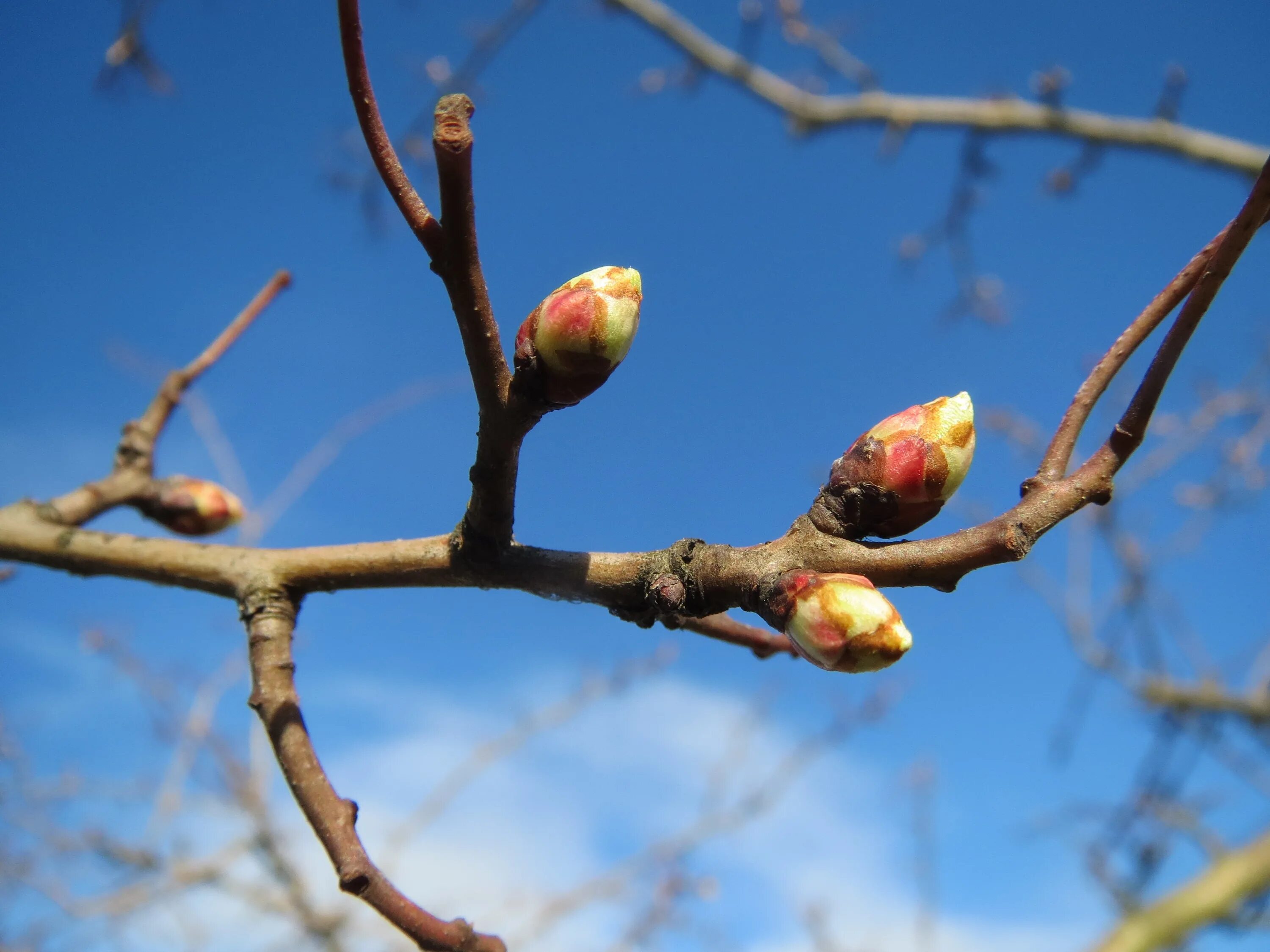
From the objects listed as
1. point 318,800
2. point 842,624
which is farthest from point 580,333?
point 318,800

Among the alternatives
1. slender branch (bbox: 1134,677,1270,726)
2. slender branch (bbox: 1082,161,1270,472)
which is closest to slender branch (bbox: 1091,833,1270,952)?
slender branch (bbox: 1134,677,1270,726)

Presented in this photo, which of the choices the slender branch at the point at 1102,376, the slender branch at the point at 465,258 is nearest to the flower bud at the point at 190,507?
the slender branch at the point at 465,258

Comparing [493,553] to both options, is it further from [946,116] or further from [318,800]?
[946,116]

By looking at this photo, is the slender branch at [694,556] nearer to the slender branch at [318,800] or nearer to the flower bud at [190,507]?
the slender branch at [318,800]

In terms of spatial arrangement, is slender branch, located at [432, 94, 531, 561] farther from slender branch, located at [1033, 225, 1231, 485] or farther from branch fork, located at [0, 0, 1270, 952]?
slender branch, located at [1033, 225, 1231, 485]

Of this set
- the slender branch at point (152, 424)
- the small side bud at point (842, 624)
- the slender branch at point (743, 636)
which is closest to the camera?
the small side bud at point (842, 624)

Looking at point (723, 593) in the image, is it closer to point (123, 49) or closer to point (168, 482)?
point (168, 482)
